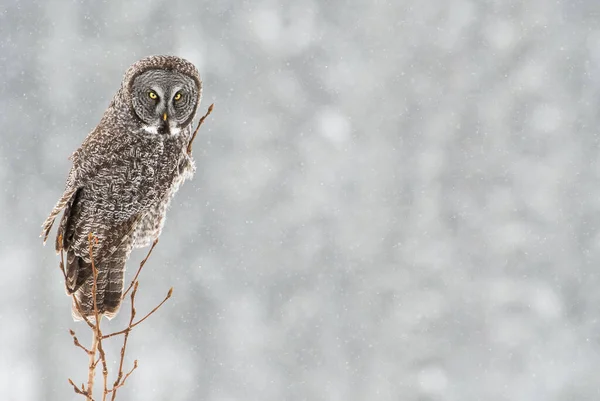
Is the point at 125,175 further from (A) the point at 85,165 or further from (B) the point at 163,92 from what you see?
(B) the point at 163,92

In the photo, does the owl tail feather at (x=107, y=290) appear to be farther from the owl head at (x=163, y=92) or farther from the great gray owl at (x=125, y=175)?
the owl head at (x=163, y=92)

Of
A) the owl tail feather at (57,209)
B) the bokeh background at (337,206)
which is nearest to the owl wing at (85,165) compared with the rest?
the owl tail feather at (57,209)

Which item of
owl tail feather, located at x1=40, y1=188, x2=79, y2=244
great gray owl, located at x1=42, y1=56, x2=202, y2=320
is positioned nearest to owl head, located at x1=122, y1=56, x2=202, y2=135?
great gray owl, located at x1=42, y1=56, x2=202, y2=320

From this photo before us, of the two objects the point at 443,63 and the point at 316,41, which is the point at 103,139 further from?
the point at 443,63

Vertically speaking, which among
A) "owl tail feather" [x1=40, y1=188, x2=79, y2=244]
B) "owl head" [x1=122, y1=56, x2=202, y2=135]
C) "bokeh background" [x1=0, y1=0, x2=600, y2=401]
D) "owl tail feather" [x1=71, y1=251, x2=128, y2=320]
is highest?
"bokeh background" [x1=0, y1=0, x2=600, y2=401]

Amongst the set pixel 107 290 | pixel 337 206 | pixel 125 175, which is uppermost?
pixel 337 206

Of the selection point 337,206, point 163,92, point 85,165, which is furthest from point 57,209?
point 337,206

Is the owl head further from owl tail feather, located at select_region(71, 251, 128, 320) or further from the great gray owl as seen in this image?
owl tail feather, located at select_region(71, 251, 128, 320)
